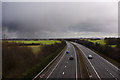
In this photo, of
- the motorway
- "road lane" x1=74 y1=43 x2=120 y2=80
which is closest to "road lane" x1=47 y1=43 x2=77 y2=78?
the motorway

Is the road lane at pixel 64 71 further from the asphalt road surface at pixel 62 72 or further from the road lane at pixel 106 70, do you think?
the road lane at pixel 106 70

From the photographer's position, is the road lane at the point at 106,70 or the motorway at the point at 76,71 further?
the road lane at the point at 106,70

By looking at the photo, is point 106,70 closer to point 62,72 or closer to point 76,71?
point 76,71

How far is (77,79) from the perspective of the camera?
21141 mm

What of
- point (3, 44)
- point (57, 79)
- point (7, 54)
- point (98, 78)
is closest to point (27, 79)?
point (57, 79)

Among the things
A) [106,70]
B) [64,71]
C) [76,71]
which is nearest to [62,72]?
[64,71]

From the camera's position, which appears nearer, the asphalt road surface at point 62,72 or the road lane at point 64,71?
the asphalt road surface at point 62,72

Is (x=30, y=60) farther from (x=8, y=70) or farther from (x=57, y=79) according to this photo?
(x=57, y=79)

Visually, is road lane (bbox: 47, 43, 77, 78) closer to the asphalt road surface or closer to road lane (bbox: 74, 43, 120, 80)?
the asphalt road surface

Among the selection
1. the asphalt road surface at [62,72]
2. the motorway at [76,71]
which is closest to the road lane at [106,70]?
the motorway at [76,71]

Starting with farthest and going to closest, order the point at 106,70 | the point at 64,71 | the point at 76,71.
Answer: the point at 106,70
the point at 76,71
the point at 64,71

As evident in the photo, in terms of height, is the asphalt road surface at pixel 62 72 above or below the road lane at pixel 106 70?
above

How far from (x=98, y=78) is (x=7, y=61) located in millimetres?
20879

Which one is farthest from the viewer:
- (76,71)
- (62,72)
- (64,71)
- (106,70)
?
(106,70)
